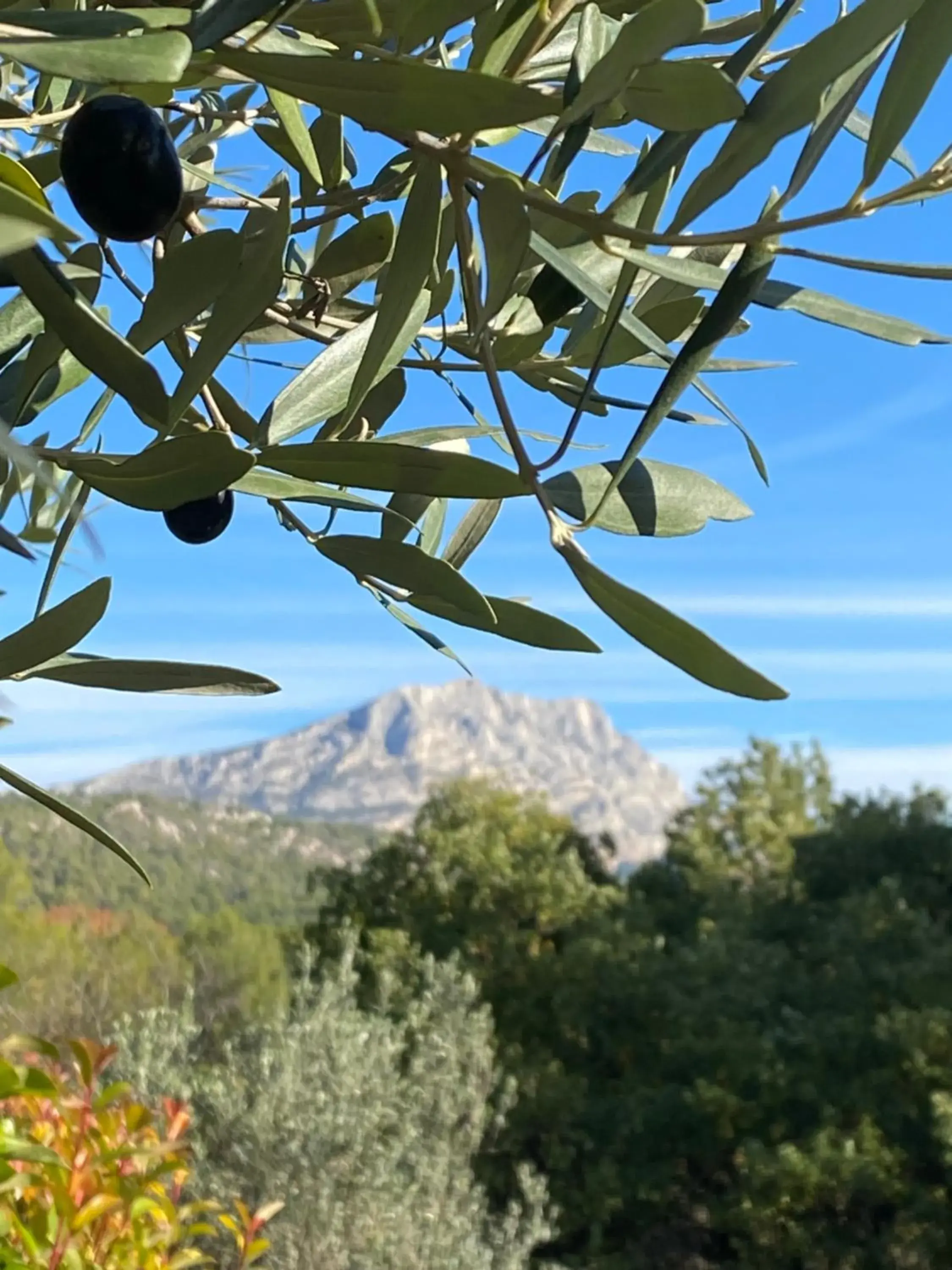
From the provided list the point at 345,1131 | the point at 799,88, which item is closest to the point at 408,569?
the point at 799,88

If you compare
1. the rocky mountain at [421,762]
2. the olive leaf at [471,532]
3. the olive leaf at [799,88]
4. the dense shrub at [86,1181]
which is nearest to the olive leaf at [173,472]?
the olive leaf at [799,88]

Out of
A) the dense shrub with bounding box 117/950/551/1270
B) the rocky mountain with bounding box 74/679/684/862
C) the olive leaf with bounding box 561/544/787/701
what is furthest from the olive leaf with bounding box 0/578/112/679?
the rocky mountain with bounding box 74/679/684/862

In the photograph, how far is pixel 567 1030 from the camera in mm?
8367

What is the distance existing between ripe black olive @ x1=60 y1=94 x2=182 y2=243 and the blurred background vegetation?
15.3 ft

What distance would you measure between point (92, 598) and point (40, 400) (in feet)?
0.55

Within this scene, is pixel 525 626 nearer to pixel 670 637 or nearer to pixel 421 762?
pixel 670 637

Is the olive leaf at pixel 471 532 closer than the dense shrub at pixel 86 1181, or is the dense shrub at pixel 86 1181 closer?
the olive leaf at pixel 471 532

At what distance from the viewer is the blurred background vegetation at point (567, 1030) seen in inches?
196

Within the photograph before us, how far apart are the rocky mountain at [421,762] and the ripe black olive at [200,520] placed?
39.8 metres

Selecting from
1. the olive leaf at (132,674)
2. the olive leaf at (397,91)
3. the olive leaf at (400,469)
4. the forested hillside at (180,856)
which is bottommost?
the forested hillside at (180,856)

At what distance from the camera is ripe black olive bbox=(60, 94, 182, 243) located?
0.32 meters

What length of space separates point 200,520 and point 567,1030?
27.3ft

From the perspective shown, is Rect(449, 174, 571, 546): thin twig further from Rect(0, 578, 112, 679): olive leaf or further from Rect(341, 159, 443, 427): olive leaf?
Rect(0, 578, 112, 679): olive leaf

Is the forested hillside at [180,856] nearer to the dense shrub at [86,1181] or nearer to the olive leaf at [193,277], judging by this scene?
the dense shrub at [86,1181]
